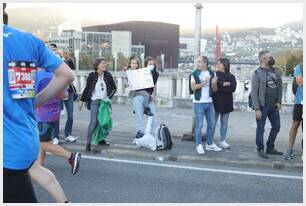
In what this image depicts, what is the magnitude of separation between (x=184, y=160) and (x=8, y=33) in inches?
201

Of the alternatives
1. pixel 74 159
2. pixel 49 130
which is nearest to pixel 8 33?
pixel 74 159

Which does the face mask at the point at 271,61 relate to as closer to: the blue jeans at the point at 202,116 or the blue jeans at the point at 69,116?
the blue jeans at the point at 202,116

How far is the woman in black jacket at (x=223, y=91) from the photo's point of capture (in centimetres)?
817

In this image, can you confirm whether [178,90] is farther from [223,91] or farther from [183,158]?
[183,158]

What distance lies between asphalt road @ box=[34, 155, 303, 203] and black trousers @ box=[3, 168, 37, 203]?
6.37ft

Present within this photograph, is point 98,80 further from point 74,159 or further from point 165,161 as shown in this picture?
point 74,159

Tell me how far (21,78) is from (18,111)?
0.64ft

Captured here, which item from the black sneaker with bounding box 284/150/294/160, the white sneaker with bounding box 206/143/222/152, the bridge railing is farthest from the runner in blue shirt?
the bridge railing

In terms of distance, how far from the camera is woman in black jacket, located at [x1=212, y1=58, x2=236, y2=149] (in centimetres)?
817

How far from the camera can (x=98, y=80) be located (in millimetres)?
8164

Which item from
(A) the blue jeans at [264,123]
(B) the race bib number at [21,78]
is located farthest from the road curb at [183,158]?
(B) the race bib number at [21,78]

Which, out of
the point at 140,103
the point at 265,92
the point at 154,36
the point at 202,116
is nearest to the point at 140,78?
the point at 140,103

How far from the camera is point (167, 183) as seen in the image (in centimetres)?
606

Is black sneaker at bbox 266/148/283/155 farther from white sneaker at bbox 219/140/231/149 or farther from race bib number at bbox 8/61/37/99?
race bib number at bbox 8/61/37/99
